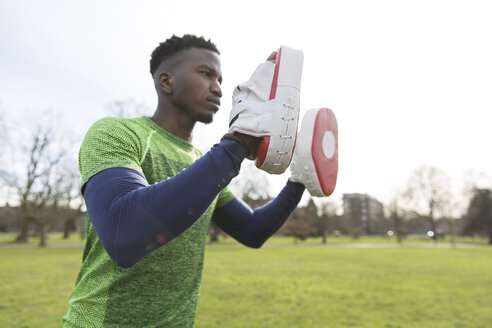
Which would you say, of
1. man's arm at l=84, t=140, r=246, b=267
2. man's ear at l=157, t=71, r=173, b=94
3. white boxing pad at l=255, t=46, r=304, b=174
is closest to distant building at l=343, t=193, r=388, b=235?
man's ear at l=157, t=71, r=173, b=94

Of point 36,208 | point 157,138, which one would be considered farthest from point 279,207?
point 36,208

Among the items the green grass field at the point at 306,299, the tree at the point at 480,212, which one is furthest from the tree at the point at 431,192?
the green grass field at the point at 306,299

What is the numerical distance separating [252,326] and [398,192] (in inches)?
2021

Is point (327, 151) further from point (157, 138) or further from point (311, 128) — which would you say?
point (157, 138)

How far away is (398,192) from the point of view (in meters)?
50.5

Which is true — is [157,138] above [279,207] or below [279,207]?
above

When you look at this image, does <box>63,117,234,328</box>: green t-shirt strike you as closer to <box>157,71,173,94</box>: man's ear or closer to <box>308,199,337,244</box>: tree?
<box>157,71,173,94</box>: man's ear

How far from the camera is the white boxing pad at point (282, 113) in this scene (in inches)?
45.3

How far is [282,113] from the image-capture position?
117 cm

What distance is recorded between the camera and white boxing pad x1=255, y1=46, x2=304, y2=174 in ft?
3.77

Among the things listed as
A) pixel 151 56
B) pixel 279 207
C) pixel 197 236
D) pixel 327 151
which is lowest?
pixel 197 236

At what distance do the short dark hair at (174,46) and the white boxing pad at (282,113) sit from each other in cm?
76

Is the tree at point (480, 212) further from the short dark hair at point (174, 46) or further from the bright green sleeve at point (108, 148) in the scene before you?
the bright green sleeve at point (108, 148)

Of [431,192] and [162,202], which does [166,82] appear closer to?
[162,202]
